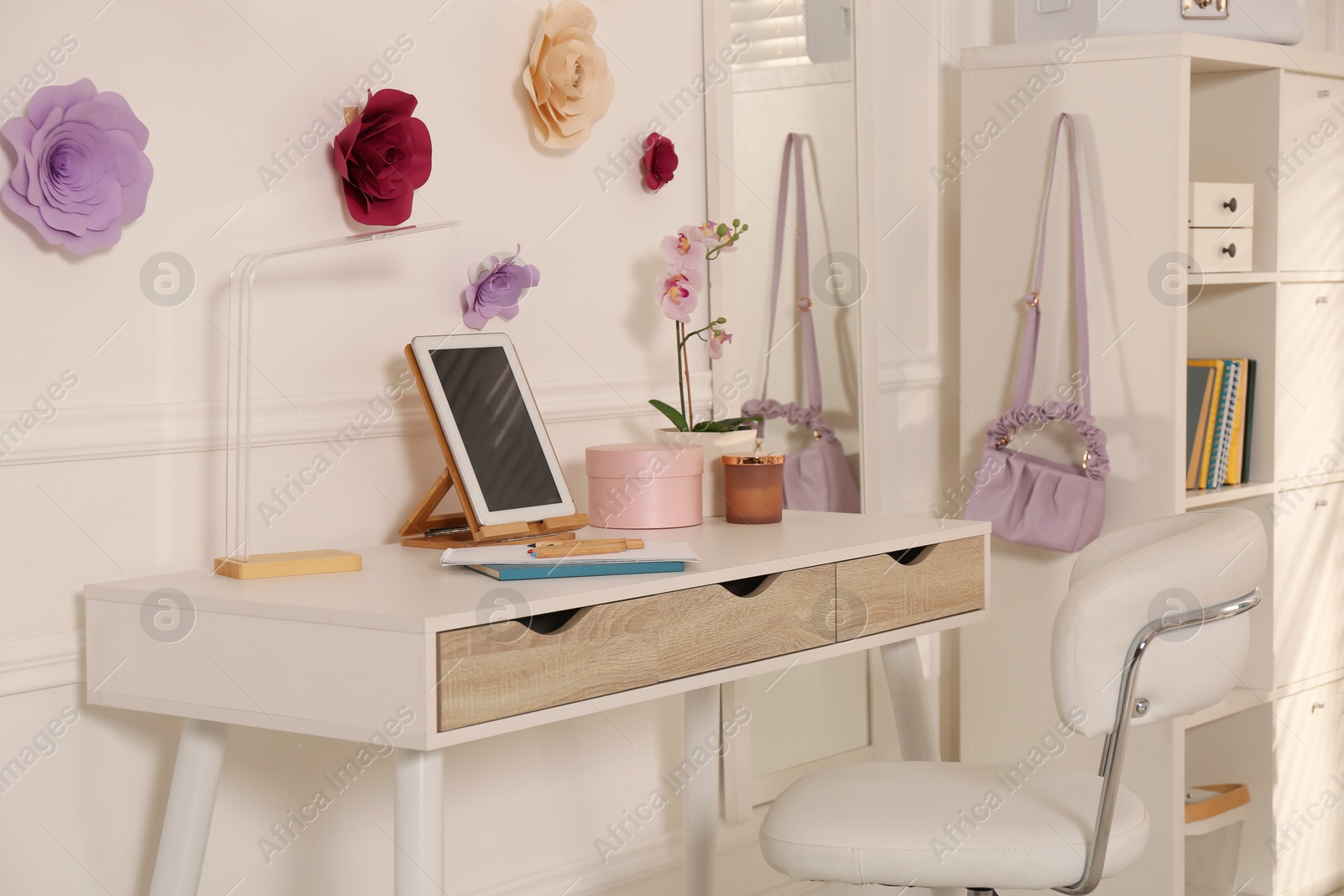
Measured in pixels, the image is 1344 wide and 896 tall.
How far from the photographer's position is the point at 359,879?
6.16ft

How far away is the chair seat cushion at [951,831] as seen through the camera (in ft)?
5.01

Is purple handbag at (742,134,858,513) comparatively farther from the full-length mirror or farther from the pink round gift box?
the pink round gift box

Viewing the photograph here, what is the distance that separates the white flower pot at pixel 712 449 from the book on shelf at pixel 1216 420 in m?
1.04

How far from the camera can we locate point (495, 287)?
77.0 inches

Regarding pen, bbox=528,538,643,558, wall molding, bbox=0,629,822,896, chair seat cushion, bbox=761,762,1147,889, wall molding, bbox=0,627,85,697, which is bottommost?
wall molding, bbox=0,629,822,896

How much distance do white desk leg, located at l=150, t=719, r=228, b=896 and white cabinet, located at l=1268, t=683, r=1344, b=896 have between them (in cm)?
206

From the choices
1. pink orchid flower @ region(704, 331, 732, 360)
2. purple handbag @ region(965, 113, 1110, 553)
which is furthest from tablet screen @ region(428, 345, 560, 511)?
purple handbag @ region(965, 113, 1110, 553)

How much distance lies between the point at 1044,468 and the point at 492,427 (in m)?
1.20

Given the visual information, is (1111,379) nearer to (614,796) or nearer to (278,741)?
(614,796)

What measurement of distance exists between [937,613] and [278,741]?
0.90 metres

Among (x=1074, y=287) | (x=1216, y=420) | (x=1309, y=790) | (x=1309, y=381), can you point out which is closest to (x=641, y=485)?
(x=1074, y=287)

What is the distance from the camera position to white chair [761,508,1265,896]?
1469mm

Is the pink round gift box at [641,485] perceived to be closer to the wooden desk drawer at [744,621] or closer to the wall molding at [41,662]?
the wooden desk drawer at [744,621]

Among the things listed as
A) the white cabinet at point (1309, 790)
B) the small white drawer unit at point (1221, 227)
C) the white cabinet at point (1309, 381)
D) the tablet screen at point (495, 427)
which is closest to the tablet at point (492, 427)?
the tablet screen at point (495, 427)
